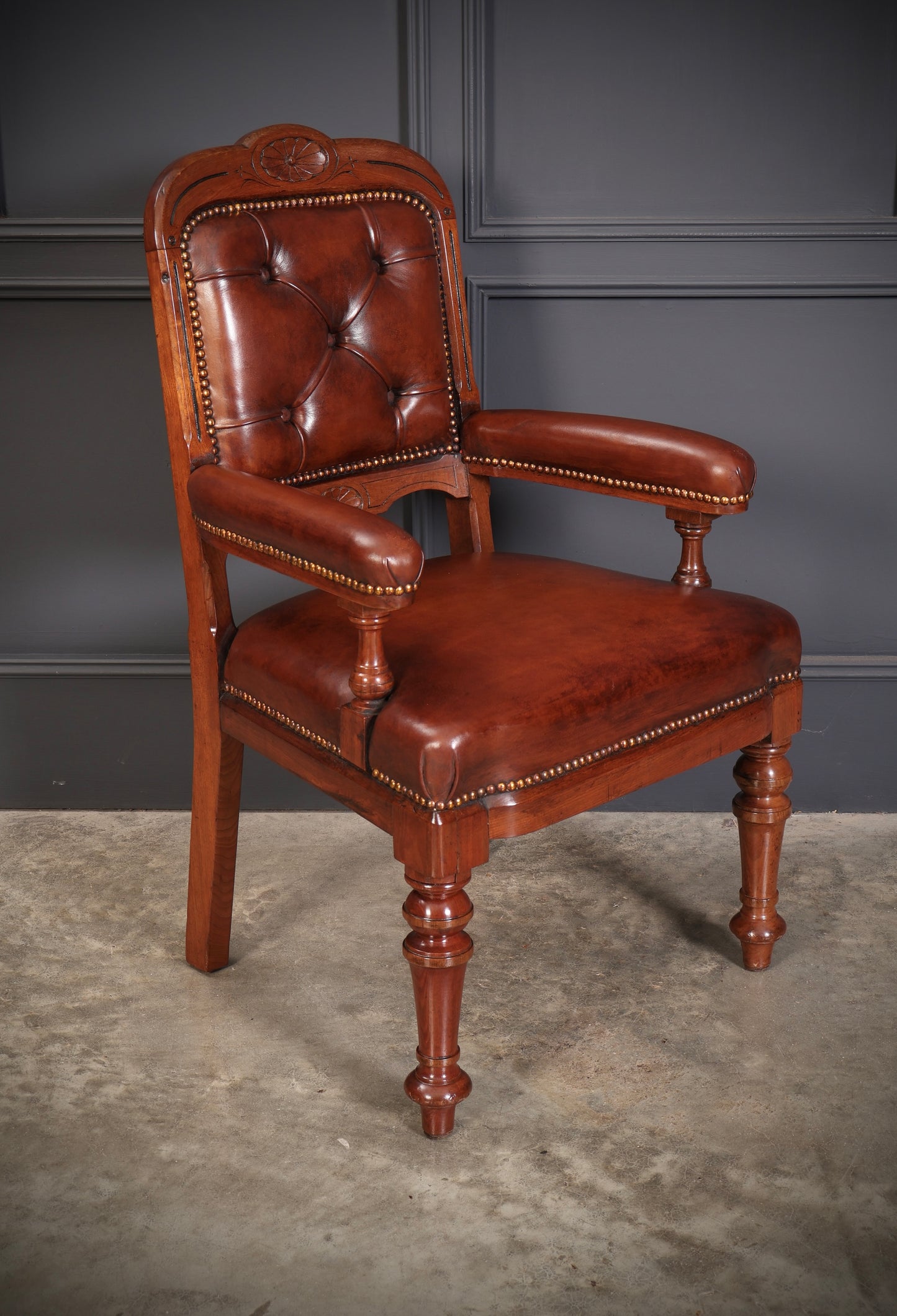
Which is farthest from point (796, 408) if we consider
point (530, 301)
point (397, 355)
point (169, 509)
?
point (169, 509)

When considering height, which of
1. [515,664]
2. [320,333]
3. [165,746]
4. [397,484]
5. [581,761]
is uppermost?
[320,333]

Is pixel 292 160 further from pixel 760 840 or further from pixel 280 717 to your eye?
pixel 760 840

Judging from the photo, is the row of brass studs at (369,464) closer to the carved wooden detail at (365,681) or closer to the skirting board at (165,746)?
the carved wooden detail at (365,681)

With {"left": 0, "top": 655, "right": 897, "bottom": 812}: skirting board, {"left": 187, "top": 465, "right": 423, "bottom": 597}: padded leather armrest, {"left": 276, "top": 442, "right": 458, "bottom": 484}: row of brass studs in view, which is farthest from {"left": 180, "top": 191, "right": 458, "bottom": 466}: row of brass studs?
{"left": 0, "top": 655, "right": 897, "bottom": 812}: skirting board

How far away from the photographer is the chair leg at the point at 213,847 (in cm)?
178

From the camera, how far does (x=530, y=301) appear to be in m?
2.23

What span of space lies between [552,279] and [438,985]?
4.25 ft


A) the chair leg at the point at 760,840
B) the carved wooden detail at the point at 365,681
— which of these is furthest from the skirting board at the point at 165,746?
the carved wooden detail at the point at 365,681

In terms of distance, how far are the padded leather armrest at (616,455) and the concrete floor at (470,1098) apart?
2.41 ft

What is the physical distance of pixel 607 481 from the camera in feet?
5.82

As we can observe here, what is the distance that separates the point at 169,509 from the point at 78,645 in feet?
1.07

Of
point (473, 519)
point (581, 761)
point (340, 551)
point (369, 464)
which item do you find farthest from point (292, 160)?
point (581, 761)

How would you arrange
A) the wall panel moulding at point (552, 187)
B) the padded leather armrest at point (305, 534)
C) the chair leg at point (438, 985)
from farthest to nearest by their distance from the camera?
the wall panel moulding at point (552, 187) < the chair leg at point (438, 985) < the padded leather armrest at point (305, 534)

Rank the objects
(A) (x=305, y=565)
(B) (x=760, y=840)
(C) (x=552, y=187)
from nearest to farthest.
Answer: (A) (x=305, y=565)
(B) (x=760, y=840)
(C) (x=552, y=187)
